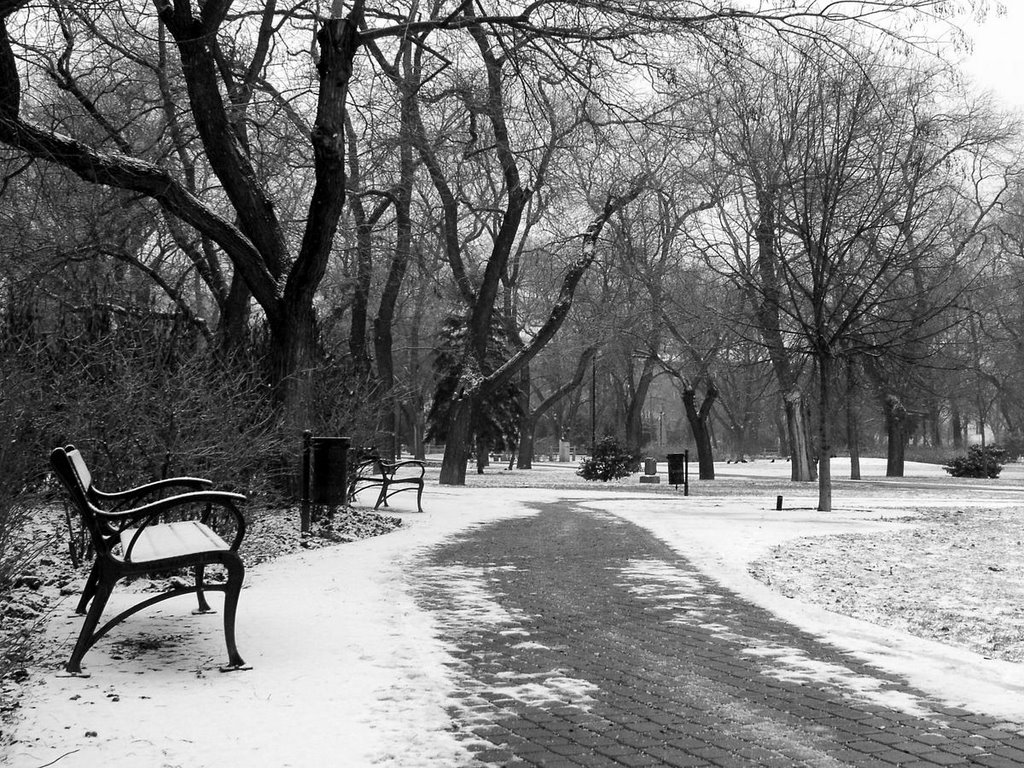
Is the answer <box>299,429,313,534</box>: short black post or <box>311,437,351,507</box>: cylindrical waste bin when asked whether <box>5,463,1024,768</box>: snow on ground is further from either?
<box>311,437,351,507</box>: cylindrical waste bin

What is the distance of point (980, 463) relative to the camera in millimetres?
41250

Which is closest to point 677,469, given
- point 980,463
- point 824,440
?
point 824,440

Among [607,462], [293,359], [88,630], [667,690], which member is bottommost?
[667,690]

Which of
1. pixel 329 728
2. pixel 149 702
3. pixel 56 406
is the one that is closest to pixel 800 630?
pixel 329 728

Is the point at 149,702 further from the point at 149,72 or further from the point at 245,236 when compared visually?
the point at 149,72

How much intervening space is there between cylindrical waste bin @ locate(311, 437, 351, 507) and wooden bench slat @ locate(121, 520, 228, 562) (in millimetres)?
4555

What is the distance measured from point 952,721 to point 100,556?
3975 millimetres

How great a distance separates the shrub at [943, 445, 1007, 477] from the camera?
135 feet

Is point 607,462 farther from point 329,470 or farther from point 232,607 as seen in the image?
point 232,607

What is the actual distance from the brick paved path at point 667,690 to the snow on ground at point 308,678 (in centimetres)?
10

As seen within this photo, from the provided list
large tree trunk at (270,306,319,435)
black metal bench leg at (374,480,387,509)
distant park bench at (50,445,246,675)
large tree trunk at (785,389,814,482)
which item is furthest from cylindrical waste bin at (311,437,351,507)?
large tree trunk at (785,389,814,482)

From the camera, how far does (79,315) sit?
12125mm

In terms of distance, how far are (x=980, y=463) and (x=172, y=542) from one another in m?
41.9

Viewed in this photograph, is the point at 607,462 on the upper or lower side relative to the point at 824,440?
lower
